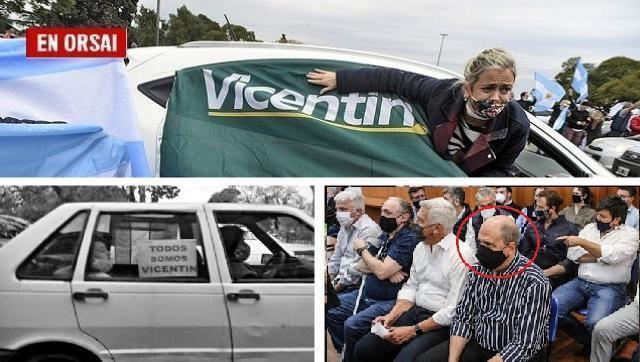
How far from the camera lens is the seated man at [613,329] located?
8.30ft

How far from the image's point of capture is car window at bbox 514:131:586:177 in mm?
2807

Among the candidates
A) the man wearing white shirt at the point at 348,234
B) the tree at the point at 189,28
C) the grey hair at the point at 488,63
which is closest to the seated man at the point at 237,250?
the man wearing white shirt at the point at 348,234

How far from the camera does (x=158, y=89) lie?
3137 mm

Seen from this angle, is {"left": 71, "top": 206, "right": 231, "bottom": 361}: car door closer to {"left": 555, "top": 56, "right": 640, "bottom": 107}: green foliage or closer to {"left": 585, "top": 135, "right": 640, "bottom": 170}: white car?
{"left": 555, "top": 56, "right": 640, "bottom": 107}: green foliage

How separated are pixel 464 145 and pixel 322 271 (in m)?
0.61

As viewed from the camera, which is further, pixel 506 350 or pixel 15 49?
pixel 15 49

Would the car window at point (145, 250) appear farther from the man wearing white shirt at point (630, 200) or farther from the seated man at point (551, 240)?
the man wearing white shirt at point (630, 200)

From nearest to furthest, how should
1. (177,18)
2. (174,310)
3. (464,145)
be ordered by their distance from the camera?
A: (174,310) → (464,145) → (177,18)

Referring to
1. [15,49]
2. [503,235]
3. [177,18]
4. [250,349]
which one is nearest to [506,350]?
[503,235]

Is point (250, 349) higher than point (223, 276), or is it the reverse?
point (223, 276)

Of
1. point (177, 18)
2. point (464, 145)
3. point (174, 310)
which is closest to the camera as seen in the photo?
point (174, 310)

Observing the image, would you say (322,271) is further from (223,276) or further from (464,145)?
(464,145)

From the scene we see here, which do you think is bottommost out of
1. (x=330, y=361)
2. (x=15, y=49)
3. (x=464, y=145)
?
(x=330, y=361)

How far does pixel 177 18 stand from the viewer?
2.83 metres
